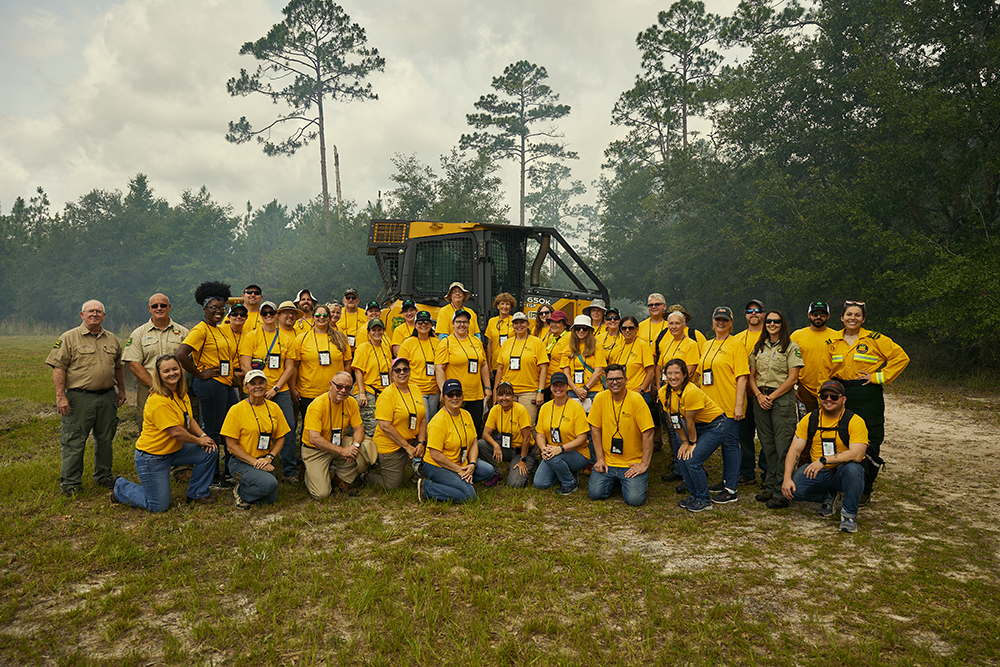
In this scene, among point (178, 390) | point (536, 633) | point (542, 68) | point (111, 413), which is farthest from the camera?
point (542, 68)

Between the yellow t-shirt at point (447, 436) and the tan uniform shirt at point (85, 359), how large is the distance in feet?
10.3

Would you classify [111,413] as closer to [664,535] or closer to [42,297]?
[664,535]

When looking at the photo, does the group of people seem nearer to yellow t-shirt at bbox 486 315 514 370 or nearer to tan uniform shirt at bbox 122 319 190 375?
tan uniform shirt at bbox 122 319 190 375

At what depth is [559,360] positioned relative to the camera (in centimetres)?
676

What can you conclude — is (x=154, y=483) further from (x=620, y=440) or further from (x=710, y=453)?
(x=710, y=453)

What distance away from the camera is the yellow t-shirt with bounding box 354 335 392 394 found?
6.55 m

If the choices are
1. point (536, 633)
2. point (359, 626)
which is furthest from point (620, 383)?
point (359, 626)

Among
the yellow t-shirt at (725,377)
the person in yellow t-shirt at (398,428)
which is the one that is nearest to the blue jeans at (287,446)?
the person in yellow t-shirt at (398,428)

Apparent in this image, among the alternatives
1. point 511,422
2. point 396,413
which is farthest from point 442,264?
point 396,413

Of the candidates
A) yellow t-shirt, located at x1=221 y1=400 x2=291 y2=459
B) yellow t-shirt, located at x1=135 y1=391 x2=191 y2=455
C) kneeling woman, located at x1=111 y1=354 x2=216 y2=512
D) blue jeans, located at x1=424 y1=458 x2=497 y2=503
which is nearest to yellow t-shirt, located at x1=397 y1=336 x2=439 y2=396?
blue jeans, located at x1=424 y1=458 x2=497 y2=503

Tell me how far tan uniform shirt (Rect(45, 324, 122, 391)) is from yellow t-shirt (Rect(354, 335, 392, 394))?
2361mm

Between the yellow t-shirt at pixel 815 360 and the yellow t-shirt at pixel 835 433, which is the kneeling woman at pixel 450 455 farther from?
the yellow t-shirt at pixel 815 360

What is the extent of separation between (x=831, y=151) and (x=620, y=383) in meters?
16.5

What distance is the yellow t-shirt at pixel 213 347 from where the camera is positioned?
5.80m
